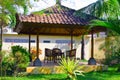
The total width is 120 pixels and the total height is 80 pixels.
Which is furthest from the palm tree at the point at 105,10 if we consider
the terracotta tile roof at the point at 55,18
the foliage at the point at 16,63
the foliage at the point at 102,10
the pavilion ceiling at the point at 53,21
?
the foliage at the point at 16,63

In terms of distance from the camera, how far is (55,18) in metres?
21.3

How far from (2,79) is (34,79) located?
167 cm

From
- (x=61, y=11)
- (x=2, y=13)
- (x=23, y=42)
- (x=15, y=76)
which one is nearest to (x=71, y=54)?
(x=61, y=11)

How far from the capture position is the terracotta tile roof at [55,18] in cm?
2011

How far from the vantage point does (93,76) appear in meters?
18.4

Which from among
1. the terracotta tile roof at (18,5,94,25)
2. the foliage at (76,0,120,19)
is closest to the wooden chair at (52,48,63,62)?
the terracotta tile roof at (18,5,94,25)

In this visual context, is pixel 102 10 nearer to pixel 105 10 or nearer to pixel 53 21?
pixel 105 10

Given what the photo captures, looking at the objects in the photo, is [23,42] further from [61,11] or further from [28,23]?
[28,23]

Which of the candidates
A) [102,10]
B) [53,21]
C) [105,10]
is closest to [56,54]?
[53,21]

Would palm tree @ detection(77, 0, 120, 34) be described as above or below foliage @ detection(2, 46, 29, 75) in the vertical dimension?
above

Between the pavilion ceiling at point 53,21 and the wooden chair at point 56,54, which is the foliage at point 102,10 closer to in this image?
the pavilion ceiling at point 53,21

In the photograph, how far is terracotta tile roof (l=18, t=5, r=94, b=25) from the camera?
2011 centimetres

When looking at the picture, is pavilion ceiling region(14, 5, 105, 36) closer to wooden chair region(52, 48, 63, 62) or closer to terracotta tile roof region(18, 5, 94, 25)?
terracotta tile roof region(18, 5, 94, 25)

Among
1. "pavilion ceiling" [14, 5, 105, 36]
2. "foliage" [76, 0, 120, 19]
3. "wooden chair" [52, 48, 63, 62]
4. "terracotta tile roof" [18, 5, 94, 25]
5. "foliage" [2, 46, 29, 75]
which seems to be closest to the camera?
"foliage" [2, 46, 29, 75]
